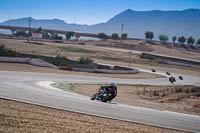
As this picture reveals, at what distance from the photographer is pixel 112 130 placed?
40.8 ft

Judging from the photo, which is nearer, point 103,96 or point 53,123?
point 53,123

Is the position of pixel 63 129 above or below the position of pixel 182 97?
above

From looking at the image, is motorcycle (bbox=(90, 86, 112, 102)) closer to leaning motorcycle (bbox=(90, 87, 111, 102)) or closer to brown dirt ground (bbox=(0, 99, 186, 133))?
leaning motorcycle (bbox=(90, 87, 111, 102))

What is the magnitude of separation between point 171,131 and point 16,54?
1680 inches

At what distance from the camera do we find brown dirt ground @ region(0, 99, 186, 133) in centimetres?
1110

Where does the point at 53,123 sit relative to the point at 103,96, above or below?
above

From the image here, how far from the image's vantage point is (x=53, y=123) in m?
12.2

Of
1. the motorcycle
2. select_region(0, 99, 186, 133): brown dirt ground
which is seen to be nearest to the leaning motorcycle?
the motorcycle

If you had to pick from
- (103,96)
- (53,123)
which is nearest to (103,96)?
(103,96)

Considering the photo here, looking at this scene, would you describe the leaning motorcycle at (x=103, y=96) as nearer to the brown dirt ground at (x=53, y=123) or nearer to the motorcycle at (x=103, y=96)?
the motorcycle at (x=103, y=96)

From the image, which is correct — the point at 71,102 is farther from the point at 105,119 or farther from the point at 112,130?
the point at 112,130

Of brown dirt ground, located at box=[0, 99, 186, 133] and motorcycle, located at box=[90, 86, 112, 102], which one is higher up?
brown dirt ground, located at box=[0, 99, 186, 133]

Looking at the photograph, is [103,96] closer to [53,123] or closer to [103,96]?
[103,96]

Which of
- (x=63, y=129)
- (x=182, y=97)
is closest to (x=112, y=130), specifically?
(x=63, y=129)
